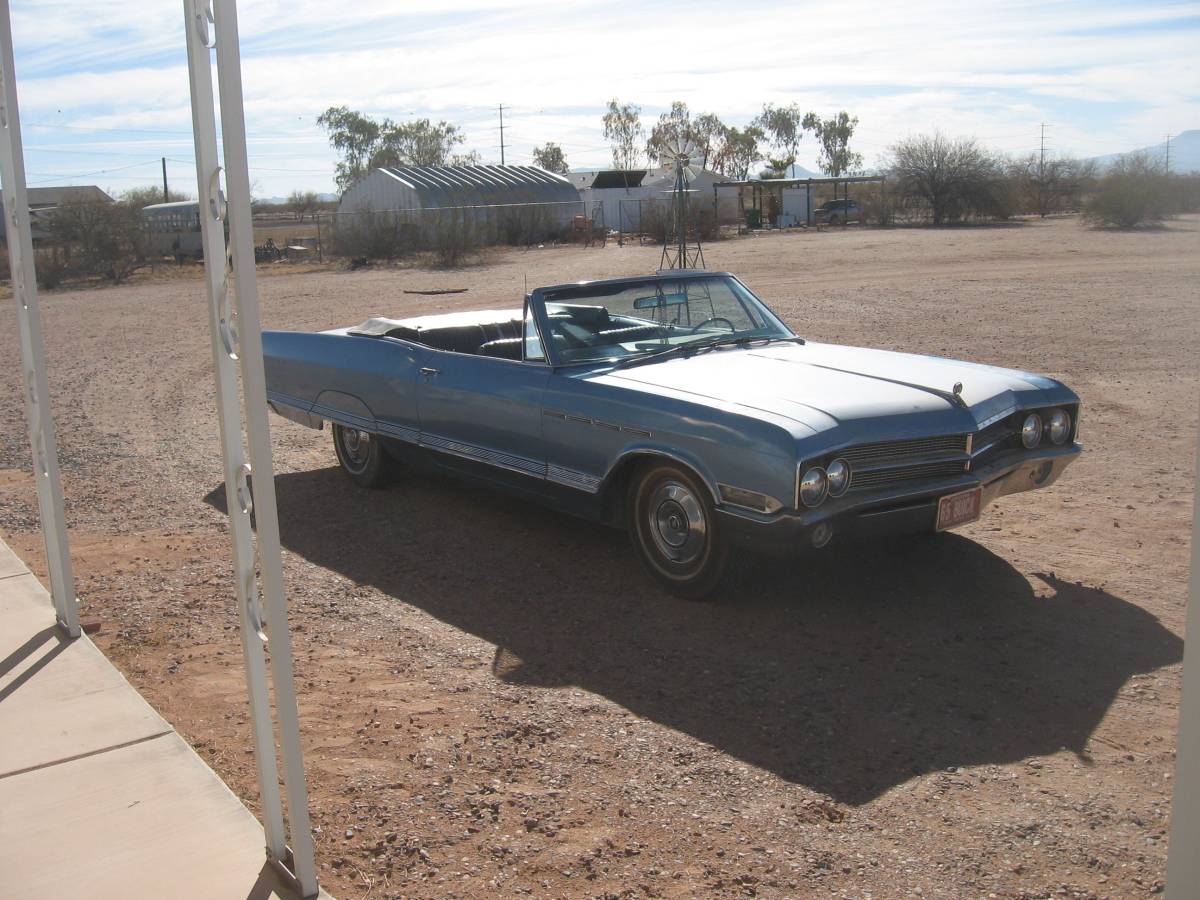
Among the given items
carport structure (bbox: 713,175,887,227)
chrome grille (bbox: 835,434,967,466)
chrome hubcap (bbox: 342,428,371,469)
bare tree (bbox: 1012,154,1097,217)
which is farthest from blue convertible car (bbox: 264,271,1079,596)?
bare tree (bbox: 1012,154,1097,217)

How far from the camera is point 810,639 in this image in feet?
15.8

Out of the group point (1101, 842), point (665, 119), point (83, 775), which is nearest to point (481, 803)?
point (83, 775)

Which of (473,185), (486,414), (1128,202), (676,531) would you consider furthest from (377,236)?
(676,531)

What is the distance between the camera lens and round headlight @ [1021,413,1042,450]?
541 centimetres

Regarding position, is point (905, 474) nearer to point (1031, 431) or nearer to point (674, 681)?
point (1031, 431)

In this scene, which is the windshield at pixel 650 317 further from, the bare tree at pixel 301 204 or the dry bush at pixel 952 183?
the bare tree at pixel 301 204

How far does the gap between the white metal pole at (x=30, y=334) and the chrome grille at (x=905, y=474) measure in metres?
3.16

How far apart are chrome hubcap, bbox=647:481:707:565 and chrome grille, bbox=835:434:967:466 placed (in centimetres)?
69

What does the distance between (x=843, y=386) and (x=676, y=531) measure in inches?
39.3

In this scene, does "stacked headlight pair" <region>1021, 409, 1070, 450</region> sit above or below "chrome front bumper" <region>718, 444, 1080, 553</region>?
above

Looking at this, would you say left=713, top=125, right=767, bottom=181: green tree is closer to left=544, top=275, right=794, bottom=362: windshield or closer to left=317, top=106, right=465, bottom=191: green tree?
left=317, top=106, right=465, bottom=191: green tree

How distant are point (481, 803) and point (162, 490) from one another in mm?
4905

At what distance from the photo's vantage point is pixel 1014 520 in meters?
6.43

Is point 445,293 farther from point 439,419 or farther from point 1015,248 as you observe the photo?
point 439,419
